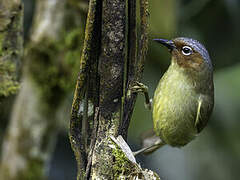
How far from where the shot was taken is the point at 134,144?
17.0 ft

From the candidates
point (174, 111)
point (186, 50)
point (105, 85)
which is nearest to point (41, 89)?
point (174, 111)

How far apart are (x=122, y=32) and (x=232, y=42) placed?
301cm

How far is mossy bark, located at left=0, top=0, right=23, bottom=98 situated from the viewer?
9.18ft

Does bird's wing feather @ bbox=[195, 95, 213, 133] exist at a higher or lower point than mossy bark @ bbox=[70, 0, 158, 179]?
lower

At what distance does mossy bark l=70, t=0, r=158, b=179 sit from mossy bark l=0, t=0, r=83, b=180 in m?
2.06

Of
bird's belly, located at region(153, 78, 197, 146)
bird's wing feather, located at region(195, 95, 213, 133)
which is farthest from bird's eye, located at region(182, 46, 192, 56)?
bird's wing feather, located at region(195, 95, 213, 133)

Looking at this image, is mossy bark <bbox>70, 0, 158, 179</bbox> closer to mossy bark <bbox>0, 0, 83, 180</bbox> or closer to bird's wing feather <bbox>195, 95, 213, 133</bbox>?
bird's wing feather <bbox>195, 95, 213, 133</bbox>

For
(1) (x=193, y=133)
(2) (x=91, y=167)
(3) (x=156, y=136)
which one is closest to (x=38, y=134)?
(3) (x=156, y=136)

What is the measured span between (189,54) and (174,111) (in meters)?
0.47

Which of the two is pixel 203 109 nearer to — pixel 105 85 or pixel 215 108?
pixel 215 108

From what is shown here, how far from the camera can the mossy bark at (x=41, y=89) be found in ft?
12.9

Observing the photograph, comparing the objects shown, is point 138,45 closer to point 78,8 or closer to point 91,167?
point 91,167

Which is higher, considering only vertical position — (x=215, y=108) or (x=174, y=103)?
(x=174, y=103)

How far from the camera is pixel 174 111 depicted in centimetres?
334
